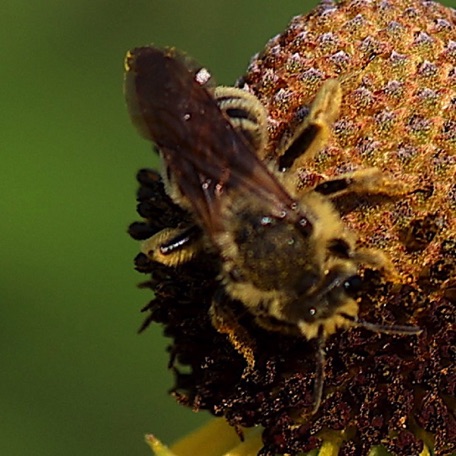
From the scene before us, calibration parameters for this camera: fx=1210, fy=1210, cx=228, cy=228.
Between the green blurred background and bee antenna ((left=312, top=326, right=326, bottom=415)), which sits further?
the green blurred background

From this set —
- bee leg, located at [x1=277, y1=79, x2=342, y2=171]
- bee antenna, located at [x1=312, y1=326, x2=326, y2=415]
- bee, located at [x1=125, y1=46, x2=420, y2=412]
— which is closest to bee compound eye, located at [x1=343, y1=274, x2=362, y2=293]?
bee, located at [x1=125, y1=46, x2=420, y2=412]

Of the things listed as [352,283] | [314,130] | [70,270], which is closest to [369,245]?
[352,283]

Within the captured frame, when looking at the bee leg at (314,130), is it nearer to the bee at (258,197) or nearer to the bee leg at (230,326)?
the bee at (258,197)

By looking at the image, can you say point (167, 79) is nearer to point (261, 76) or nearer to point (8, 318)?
point (261, 76)

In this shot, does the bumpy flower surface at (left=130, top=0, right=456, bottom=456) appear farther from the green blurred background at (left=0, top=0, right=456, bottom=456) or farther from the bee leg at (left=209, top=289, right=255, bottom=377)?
the green blurred background at (left=0, top=0, right=456, bottom=456)

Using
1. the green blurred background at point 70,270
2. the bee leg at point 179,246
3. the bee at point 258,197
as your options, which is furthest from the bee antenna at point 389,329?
the green blurred background at point 70,270

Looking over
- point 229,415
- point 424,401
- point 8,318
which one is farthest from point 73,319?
point 424,401

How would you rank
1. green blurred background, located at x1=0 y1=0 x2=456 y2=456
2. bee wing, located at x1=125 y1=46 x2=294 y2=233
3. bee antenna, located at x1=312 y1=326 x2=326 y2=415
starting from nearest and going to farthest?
1. bee wing, located at x1=125 y1=46 x2=294 y2=233
2. bee antenna, located at x1=312 y1=326 x2=326 y2=415
3. green blurred background, located at x1=0 y1=0 x2=456 y2=456
